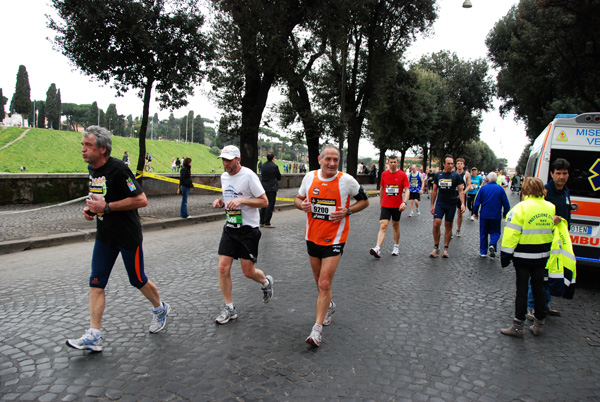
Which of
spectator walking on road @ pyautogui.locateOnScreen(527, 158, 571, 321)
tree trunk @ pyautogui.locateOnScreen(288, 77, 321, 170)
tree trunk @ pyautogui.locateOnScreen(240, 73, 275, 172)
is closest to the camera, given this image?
spectator walking on road @ pyautogui.locateOnScreen(527, 158, 571, 321)

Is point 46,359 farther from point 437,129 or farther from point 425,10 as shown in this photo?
point 437,129

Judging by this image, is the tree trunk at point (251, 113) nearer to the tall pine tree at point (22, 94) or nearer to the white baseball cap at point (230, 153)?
the white baseball cap at point (230, 153)

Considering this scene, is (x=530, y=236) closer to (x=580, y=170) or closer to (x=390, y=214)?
(x=580, y=170)

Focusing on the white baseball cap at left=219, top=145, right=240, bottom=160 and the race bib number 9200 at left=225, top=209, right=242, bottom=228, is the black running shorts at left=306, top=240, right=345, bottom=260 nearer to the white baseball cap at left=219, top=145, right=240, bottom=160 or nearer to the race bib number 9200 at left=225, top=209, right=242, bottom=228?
the race bib number 9200 at left=225, top=209, right=242, bottom=228

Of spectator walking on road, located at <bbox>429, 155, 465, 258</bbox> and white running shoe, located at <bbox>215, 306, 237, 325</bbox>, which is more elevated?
spectator walking on road, located at <bbox>429, 155, 465, 258</bbox>

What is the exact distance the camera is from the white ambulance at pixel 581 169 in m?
6.15

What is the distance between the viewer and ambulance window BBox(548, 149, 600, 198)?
6305 millimetres

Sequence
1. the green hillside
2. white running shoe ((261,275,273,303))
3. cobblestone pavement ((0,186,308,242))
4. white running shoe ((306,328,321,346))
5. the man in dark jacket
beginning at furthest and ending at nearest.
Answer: the green hillside → the man in dark jacket → cobblestone pavement ((0,186,308,242)) → white running shoe ((261,275,273,303)) → white running shoe ((306,328,321,346))

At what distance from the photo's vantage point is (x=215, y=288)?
5.40m

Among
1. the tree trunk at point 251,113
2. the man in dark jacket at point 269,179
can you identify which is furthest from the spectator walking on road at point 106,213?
the tree trunk at point 251,113

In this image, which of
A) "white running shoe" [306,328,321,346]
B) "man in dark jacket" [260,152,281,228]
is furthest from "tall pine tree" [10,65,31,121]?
"white running shoe" [306,328,321,346]

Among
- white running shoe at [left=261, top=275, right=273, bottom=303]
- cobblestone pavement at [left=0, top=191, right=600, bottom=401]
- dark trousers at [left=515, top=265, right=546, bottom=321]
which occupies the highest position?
dark trousers at [left=515, top=265, right=546, bottom=321]

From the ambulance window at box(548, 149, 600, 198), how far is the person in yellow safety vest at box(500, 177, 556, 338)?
2.70 m

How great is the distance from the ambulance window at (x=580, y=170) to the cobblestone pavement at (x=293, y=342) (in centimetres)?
144
